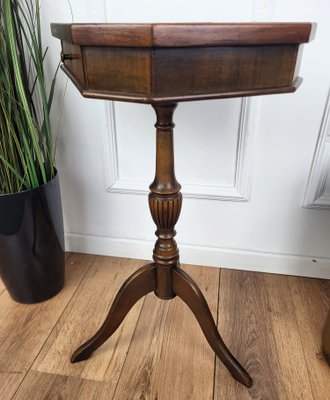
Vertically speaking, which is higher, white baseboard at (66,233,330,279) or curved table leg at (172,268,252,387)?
curved table leg at (172,268,252,387)

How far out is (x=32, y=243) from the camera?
88 cm

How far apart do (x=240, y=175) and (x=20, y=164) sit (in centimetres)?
60

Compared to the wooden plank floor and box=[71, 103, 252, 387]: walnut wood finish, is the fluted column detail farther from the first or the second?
the wooden plank floor

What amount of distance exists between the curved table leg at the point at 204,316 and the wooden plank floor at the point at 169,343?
4 cm

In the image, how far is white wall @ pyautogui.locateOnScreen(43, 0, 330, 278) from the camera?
2.70 ft

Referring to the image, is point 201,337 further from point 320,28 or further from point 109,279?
point 320,28

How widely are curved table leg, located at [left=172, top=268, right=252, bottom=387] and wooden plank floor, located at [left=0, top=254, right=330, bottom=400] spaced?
0.04 m

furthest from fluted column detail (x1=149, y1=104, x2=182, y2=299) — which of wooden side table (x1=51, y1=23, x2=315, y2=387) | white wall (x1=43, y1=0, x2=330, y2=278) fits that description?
white wall (x1=43, y1=0, x2=330, y2=278)

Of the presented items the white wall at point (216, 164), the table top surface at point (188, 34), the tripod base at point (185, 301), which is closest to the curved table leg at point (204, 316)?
the tripod base at point (185, 301)

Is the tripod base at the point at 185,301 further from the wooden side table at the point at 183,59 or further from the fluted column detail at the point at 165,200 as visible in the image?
the wooden side table at the point at 183,59

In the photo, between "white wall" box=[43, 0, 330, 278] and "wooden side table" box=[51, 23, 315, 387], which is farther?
"white wall" box=[43, 0, 330, 278]

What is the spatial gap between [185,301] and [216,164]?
16.2 inches

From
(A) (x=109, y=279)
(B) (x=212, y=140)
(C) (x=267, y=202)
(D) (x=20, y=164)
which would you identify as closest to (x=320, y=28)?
(B) (x=212, y=140)

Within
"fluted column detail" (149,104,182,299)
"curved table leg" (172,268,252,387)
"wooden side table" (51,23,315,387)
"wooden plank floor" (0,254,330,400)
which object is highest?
"wooden side table" (51,23,315,387)
